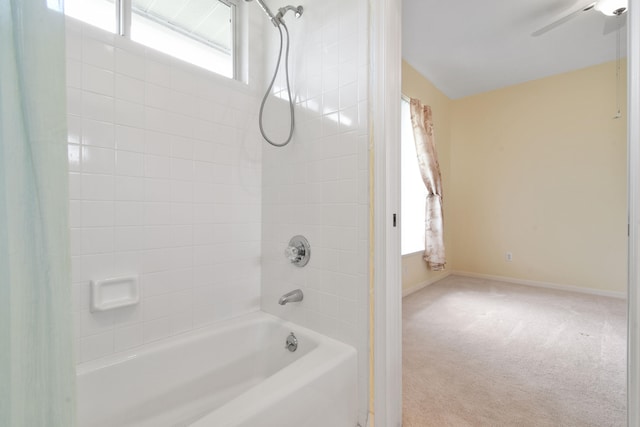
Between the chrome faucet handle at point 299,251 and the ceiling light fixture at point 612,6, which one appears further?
the ceiling light fixture at point 612,6

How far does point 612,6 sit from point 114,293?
146 inches

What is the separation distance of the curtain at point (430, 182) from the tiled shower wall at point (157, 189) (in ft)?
7.43

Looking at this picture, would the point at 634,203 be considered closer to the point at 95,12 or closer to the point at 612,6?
the point at 95,12

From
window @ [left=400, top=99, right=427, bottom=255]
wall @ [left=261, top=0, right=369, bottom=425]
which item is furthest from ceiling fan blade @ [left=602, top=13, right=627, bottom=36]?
wall @ [left=261, top=0, right=369, bottom=425]

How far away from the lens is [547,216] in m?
3.47

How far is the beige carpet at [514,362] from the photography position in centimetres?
137

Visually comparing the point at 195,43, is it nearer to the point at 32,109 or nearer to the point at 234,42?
the point at 234,42

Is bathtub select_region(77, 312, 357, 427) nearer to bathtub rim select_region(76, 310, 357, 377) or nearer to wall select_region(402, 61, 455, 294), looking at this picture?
bathtub rim select_region(76, 310, 357, 377)

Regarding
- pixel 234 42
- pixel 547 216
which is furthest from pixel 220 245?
pixel 547 216

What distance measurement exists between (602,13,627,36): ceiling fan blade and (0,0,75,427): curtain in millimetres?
3825

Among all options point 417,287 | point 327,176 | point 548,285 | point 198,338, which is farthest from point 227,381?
point 548,285

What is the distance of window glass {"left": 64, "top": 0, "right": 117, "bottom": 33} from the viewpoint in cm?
113

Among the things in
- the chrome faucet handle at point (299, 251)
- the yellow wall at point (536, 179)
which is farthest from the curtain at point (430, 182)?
the chrome faucet handle at point (299, 251)

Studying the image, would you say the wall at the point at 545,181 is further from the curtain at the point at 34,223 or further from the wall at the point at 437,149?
the curtain at the point at 34,223
